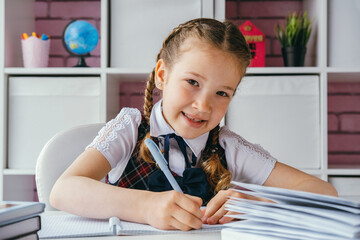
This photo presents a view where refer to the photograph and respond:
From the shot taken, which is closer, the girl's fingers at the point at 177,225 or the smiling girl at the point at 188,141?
the girl's fingers at the point at 177,225

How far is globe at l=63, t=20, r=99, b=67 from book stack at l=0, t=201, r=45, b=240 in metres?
1.57

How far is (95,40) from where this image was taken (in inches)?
79.9

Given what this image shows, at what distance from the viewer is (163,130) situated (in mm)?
1174

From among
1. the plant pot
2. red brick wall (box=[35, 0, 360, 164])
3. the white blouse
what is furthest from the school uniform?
red brick wall (box=[35, 0, 360, 164])

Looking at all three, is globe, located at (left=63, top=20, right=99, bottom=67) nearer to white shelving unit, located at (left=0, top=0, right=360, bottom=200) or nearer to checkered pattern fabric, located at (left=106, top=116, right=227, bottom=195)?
white shelving unit, located at (left=0, top=0, right=360, bottom=200)

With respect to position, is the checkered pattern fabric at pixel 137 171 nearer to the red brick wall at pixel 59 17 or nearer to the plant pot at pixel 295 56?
the plant pot at pixel 295 56

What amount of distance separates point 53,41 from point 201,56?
1.43 m

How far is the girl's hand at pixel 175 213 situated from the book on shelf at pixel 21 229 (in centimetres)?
24

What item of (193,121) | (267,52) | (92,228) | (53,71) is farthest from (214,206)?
(267,52)

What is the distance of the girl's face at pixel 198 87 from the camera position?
104cm

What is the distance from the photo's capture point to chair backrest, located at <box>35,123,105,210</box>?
3.75ft

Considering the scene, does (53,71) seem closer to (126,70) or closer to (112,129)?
(126,70)

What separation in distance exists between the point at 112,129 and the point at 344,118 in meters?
1.49

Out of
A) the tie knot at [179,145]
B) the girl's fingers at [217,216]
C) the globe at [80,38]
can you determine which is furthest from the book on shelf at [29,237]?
the globe at [80,38]
